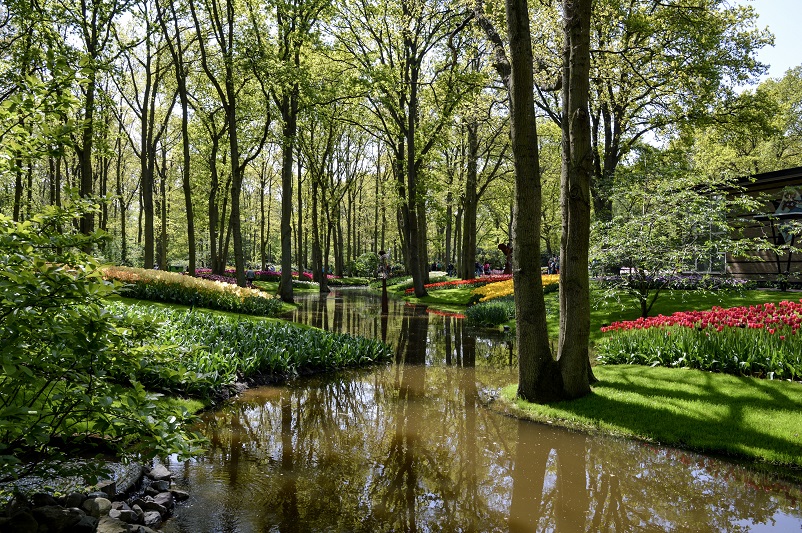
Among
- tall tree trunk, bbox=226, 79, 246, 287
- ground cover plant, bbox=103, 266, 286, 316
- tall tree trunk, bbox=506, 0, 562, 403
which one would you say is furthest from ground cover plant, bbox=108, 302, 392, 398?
tall tree trunk, bbox=226, 79, 246, 287

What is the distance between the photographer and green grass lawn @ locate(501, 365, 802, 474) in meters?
5.54

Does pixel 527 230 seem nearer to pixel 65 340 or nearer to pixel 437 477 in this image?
pixel 437 477

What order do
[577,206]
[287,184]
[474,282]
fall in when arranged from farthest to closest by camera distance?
[474,282], [287,184], [577,206]

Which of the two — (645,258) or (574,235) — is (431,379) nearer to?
(574,235)

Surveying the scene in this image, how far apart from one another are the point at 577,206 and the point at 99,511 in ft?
21.7

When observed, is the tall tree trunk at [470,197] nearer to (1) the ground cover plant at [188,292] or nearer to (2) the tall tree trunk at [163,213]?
(1) the ground cover plant at [188,292]

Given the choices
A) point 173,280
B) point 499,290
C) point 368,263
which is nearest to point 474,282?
point 499,290

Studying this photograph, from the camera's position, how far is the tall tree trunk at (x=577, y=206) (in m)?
7.14

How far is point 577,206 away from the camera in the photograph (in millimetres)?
7156

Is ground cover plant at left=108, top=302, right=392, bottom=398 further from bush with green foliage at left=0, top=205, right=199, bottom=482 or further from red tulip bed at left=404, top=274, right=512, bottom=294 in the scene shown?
red tulip bed at left=404, top=274, right=512, bottom=294

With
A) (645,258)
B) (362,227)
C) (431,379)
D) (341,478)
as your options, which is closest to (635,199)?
(645,258)

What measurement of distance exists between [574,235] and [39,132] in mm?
6418

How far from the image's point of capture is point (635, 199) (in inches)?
507

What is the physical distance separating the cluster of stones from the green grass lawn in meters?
4.75
